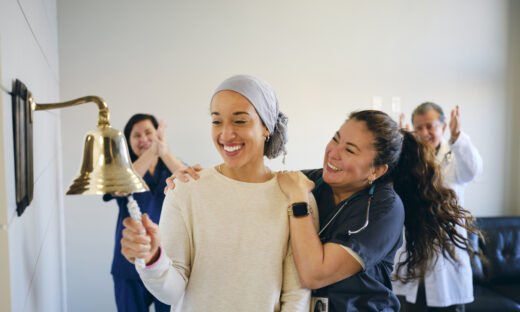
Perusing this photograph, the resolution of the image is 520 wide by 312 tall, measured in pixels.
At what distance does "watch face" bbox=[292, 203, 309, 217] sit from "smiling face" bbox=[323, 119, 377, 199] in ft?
0.77

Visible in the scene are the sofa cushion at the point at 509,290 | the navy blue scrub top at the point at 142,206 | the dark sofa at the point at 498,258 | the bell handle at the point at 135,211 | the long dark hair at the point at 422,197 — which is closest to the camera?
the bell handle at the point at 135,211

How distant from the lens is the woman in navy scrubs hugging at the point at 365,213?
1.15m

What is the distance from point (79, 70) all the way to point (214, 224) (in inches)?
71.8

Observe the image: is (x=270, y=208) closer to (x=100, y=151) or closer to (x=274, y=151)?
(x=274, y=151)

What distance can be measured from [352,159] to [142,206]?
4.30ft

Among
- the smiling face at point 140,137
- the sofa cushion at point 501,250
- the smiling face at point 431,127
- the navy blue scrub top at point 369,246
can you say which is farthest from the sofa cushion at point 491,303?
the smiling face at point 140,137

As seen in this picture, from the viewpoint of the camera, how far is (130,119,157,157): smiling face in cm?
229

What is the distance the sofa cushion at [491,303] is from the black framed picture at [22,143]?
2759mm

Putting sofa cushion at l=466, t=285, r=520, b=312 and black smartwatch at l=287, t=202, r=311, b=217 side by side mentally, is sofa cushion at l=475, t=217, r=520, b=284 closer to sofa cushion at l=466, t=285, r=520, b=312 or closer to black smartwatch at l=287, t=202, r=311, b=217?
sofa cushion at l=466, t=285, r=520, b=312

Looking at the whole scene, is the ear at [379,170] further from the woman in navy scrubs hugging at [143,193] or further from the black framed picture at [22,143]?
the woman in navy scrubs hugging at [143,193]

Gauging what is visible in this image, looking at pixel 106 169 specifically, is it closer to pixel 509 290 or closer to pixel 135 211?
pixel 135 211

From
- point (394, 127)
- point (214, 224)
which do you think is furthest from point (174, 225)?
point (394, 127)

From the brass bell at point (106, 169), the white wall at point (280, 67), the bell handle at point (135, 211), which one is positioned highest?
the white wall at point (280, 67)

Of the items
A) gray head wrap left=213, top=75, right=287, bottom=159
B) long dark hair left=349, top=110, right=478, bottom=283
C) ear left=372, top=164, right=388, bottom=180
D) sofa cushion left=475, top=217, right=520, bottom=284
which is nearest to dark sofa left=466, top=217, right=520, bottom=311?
sofa cushion left=475, top=217, right=520, bottom=284
